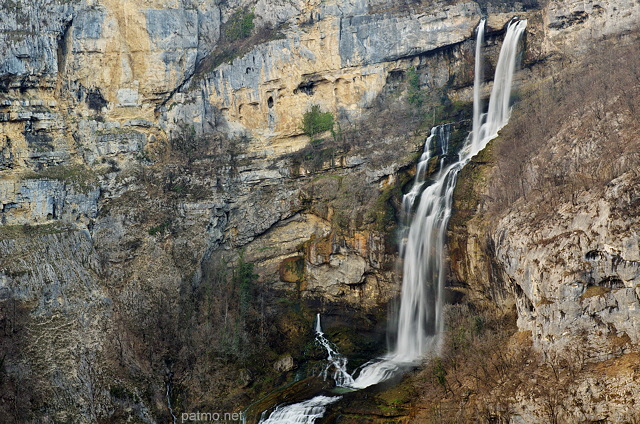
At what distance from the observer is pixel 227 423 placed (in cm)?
3788

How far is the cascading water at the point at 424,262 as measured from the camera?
39.7 meters

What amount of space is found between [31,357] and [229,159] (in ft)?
62.7

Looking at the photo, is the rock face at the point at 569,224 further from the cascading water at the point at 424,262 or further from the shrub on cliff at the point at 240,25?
the shrub on cliff at the point at 240,25

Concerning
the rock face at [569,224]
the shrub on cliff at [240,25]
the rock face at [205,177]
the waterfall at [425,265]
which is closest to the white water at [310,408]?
the waterfall at [425,265]

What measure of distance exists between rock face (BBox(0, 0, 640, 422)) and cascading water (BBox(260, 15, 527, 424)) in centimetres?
139

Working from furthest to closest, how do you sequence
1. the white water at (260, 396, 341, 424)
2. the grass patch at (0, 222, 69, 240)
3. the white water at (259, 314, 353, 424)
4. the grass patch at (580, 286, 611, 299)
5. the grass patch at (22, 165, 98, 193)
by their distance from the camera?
the grass patch at (22, 165, 98, 193) < the grass patch at (0, 222, 69, 240) < the white water at (259, 314, 353, 424) < the white water at (260, 396, 341, 424) < the grass patch at (580, 286, 611, 299)

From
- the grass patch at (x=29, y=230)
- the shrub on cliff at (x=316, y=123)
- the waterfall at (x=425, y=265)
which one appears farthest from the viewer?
the shrub on cliff at (x=316, y=123)

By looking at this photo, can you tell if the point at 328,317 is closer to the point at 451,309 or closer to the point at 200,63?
the point at 451,309

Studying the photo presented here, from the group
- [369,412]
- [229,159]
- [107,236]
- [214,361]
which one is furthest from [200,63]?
[369,412]

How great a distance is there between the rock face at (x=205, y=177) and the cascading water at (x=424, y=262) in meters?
1.39

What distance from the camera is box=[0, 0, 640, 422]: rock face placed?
40625 mm

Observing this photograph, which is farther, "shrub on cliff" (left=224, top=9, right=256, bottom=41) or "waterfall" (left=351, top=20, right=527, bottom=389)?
"shrub on cliff" (left=224, top=9, right=256, bottom=41)

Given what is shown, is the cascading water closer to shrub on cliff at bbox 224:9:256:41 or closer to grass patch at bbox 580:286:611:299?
grass patch at bbox 580:286:611:299

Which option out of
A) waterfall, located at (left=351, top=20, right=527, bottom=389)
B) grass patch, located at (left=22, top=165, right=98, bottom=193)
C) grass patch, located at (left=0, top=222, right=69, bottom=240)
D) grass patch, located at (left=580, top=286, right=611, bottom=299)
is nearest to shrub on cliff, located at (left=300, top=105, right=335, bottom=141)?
waterfall, located at (left=351, top=20, right=527, bottom=389)
